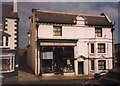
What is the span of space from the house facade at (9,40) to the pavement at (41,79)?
101 mm

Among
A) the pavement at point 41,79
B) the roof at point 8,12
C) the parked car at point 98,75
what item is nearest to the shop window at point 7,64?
the pavement at point 41,79

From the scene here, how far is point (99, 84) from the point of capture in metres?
3.41

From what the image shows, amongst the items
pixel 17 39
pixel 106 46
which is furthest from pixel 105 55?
pixel 17 39

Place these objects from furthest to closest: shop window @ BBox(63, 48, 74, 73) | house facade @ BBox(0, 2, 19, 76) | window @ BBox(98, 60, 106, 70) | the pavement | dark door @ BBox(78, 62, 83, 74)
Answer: shop window @ BBox(63, 48, 74, 73) < dark door @ BBox(78, 62, 83, 74) < window @ BBox(98, 60, 106, 70) < the pavement < house facade @ BBox(0, 2, 19, 76)

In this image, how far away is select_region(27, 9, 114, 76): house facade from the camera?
157 inches

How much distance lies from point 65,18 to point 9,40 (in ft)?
3.28

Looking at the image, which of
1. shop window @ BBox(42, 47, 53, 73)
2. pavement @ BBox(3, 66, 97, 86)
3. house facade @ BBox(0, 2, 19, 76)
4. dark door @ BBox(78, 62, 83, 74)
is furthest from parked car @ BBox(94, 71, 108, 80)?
house facade @ BBox(0, 2, 19, 76)

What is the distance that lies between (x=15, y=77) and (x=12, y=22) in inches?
32.1

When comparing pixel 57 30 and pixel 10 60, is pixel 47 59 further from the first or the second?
pixel 10 60

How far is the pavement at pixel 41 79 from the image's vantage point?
3.71 metres

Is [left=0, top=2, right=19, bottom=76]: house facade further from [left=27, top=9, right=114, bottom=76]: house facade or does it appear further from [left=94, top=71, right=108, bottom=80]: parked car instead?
[left=94, top=71, right=108, bottom=80]: parked car

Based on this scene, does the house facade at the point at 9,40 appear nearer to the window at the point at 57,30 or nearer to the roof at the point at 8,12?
the roof at the point at 8,12

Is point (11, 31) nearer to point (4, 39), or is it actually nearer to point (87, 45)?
point (4, 39)

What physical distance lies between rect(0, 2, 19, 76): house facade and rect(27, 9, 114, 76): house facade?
0.25m
